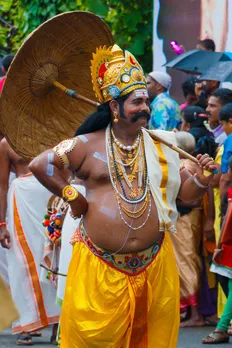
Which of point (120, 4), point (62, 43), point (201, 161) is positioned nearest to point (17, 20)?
point (120, 4)

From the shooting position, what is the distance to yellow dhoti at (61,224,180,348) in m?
5.99

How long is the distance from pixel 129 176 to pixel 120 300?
742mm

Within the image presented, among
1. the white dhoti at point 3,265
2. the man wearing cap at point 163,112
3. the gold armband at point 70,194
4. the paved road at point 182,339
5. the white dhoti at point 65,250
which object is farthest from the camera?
the man wearing cap at point 163,112

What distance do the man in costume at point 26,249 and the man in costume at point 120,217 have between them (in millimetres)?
2793

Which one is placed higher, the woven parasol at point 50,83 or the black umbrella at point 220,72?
the woven parasol at point 50,83

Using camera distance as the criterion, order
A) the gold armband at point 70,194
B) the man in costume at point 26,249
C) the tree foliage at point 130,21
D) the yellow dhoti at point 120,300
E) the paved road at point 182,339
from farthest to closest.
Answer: the tree foliage at point 130,21 < the man in costume at point 26,249 < the paved road at point 182,339 < the yellow dhoti at point 120,300 < the gold armband at point 70,194

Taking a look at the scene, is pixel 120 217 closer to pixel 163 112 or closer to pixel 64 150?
pixel 64 150

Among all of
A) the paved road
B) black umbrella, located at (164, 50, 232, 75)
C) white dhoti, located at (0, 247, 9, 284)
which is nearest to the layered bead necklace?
the paved road

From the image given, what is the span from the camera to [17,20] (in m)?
17.0

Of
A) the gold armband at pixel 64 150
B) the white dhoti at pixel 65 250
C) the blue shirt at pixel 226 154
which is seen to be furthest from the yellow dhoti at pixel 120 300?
the blue shirt at pixel 226 154

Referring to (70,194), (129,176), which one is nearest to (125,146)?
(129,176)

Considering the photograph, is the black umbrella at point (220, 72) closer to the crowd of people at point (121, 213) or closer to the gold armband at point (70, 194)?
the crowd of people at point (121, 213)

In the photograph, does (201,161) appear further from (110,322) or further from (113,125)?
(110,322)

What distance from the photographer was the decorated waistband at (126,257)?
19.9 ft
